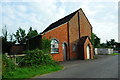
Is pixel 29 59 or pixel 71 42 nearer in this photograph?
pixel 29 59

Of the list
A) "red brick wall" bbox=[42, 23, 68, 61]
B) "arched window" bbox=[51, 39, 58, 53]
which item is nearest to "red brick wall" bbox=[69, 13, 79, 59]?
"red brick wall" bbox=[42, 23, 68, 61]

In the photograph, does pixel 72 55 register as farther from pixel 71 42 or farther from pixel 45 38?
pixel 45 38

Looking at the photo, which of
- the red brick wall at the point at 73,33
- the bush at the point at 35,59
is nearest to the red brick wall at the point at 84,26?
the red brick wall at the point at 73,33

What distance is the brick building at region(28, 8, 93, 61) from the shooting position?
1844 cm

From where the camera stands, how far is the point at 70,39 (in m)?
20.9

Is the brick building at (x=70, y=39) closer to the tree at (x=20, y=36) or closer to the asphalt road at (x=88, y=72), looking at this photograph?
the asphalt road at (x=88, y=72)

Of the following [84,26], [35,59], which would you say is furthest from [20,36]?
[35,59]

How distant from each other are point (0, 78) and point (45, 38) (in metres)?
9.28

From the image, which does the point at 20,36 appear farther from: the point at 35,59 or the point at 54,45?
the point at 35,59

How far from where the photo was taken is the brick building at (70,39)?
1844 cm

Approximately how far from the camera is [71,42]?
69.0 feet

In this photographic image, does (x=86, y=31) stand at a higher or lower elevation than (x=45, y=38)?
higher

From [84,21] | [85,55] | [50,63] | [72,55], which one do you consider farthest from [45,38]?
[84,21]

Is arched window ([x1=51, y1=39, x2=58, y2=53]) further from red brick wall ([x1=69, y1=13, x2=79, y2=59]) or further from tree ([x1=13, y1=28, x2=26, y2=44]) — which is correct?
tree ([x1=13, y1=28, x2=26, y2=44])
